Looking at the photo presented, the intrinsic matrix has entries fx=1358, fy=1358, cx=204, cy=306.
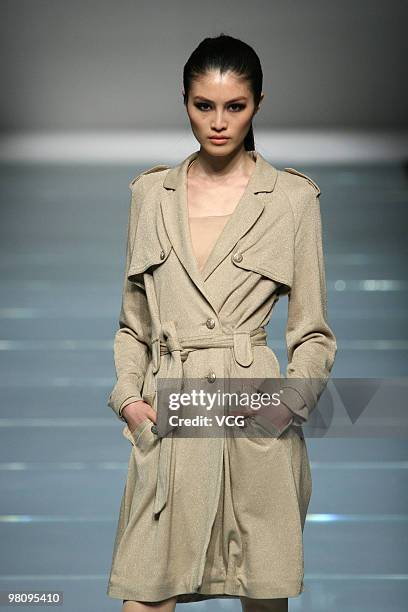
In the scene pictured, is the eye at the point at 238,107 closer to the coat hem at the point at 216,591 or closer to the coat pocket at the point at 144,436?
the coat pocket at the point at 144,436

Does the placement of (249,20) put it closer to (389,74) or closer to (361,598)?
(389,74)

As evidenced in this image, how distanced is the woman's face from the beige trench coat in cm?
10

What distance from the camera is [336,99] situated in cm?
1234

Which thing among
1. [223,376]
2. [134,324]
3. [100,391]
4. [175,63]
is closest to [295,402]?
[223,376]

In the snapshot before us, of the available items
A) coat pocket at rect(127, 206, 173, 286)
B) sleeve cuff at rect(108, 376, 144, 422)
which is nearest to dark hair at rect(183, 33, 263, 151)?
coat pocket at rect(127, 206, 173, 286)

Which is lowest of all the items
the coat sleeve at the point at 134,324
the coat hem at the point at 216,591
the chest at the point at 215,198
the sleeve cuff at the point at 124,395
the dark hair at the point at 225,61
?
the coat hem at the point at 216,591

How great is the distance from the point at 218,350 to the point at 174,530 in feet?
1.06

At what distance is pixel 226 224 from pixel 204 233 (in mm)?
47

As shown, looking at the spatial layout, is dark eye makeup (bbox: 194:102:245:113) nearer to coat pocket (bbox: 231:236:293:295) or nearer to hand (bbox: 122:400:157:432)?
coat pocket (bbox: 231:236:293:295)

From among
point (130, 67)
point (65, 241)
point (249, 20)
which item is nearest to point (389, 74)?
point (249, 20)

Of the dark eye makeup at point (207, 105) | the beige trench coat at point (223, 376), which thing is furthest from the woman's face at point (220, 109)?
the beige trench coat at point (223, 376)

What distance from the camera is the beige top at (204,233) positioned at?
2.44 meters

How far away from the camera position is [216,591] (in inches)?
92.5

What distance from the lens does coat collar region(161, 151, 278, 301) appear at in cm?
241
